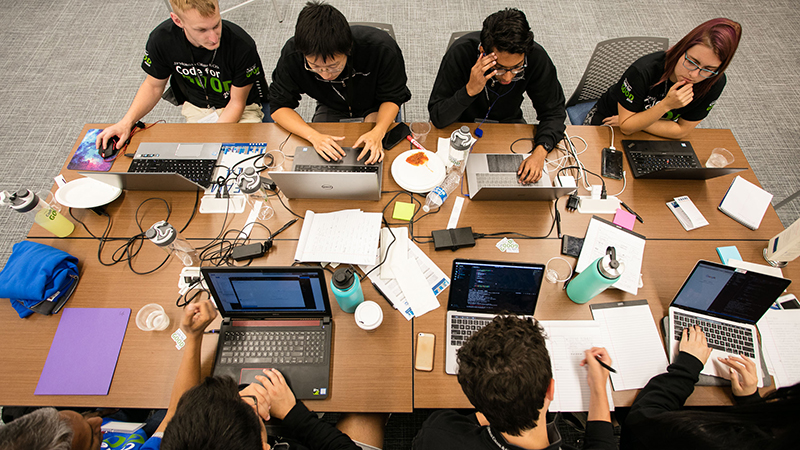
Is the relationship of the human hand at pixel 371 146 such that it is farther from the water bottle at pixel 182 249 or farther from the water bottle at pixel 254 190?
the water bottle at pixel 182 249

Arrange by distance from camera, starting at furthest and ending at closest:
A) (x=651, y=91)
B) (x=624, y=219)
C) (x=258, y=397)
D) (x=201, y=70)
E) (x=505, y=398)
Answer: (x=201, y=70), (x=651, y=91), (x=624, y=219), (x=258, y=397), (x=505, y=398)

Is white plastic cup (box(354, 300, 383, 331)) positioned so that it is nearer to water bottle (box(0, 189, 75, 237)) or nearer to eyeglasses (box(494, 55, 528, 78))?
eyeglasses (box(494, 55, 528, 78))

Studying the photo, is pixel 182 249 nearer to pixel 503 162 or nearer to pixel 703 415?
pixel 503 162

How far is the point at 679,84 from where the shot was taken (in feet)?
5.91

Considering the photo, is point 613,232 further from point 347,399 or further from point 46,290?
point 46,290

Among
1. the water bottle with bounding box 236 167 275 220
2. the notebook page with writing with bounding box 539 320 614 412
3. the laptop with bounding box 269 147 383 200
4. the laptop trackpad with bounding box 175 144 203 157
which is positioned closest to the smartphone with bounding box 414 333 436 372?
the notebook page with writing with bounding box 539 320 614 412

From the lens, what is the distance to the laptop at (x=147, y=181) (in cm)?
163

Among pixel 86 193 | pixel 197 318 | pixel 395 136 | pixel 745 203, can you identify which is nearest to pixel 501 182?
pixel 395 136

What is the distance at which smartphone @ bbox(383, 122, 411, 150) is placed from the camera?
6.33 feet

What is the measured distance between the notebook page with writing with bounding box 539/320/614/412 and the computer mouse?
231 centimetres

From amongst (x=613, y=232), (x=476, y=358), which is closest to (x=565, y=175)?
(x=613, y=232)

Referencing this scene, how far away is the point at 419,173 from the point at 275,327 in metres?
0.98

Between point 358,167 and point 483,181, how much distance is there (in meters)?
0.62

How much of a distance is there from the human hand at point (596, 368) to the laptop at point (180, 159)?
1.89 m
